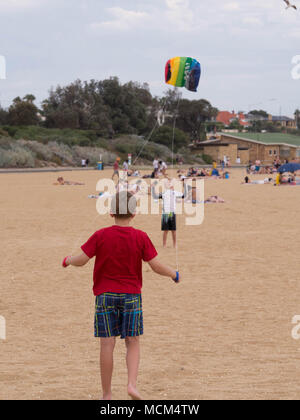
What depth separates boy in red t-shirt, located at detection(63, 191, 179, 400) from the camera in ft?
13.9

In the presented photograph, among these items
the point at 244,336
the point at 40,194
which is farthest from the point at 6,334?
the point at 40,194

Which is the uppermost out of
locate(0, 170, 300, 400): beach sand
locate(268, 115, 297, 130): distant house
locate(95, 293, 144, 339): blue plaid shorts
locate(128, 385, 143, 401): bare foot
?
locate(268, 115, 297, 130): distant house

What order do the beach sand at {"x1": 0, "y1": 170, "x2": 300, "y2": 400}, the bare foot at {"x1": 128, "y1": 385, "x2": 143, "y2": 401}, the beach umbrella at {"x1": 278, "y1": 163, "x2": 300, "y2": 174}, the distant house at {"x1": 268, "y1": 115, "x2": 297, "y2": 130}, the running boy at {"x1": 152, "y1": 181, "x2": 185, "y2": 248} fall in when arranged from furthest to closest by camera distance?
the distant house at {"x1": 268, "y1": 115, "x2": 297, "y2": 130} < the beach umbrella at {"x1": 278, "y1": 163, "x2": 300, "y2": 174} < the running boy at {"x1": 152, "y1": 181, "x2": 185, "y2": 248} < the beach sand at {"x1": 0, "y1": 170, "x2": 300, "y2": 400} < the bare foot at {"x1": 128, "y1": 385, "x2": 143, "y2": 401}

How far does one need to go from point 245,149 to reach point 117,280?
80186 millimetres

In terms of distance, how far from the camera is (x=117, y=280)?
4.25m

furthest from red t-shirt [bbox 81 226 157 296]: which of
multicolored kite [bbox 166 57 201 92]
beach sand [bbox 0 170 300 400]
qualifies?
multicolored kite [bbox 166 57 201 92]

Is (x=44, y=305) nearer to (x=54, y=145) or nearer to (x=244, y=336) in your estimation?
(x=244, y=336)

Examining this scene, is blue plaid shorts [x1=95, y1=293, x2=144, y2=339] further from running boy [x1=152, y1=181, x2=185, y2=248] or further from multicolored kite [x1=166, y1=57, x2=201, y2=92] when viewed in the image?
multicolored kite [x1=166, y1=57, x2=201, y2=92]

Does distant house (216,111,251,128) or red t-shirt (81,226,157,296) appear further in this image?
distant house (216,111,251,128)

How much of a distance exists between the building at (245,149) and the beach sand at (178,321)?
67.7 meters

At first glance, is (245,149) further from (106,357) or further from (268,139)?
(106,357)

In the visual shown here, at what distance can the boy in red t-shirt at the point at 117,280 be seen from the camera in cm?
425
